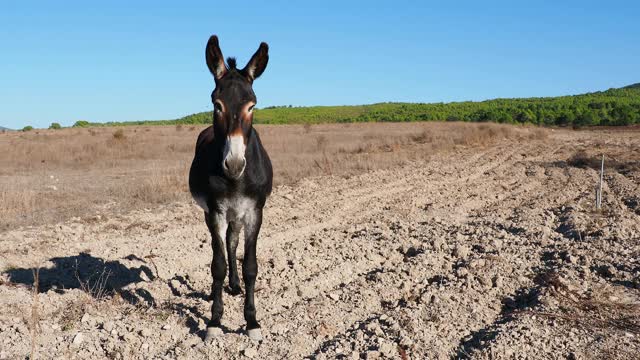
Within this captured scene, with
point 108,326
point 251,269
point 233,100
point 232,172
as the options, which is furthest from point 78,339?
point 233,100

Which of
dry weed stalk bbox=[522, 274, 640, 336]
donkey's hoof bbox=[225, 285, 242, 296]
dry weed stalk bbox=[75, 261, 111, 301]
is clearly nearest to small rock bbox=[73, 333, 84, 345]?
dry weed stalk bbox=[75, 261, 111, 301]

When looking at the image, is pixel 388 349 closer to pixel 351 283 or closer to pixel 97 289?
pixel 351 283

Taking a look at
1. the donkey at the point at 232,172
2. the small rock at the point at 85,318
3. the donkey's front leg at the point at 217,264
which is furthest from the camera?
the small rock at the point at 85,318

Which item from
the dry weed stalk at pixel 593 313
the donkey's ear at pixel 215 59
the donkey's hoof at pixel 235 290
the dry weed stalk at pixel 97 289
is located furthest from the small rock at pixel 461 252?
the dry weed stalk at pixel 97 289

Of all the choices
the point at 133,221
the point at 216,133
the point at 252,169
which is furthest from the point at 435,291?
the point at 133,221

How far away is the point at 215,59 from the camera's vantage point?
15.9ft

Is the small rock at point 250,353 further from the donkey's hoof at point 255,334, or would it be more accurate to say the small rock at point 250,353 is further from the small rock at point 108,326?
the small rock at point 108,326

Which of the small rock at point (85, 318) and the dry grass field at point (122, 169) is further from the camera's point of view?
the dry grass field at point (122, 169)

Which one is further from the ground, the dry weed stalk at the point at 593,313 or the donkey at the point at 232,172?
the donkey at the point at 232,172

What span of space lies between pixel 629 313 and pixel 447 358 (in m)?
2.22

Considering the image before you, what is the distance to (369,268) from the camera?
7371 mm

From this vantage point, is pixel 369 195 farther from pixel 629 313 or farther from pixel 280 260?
pixel 629 313

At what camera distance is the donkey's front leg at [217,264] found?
524cm

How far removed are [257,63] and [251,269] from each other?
6.54 feet
